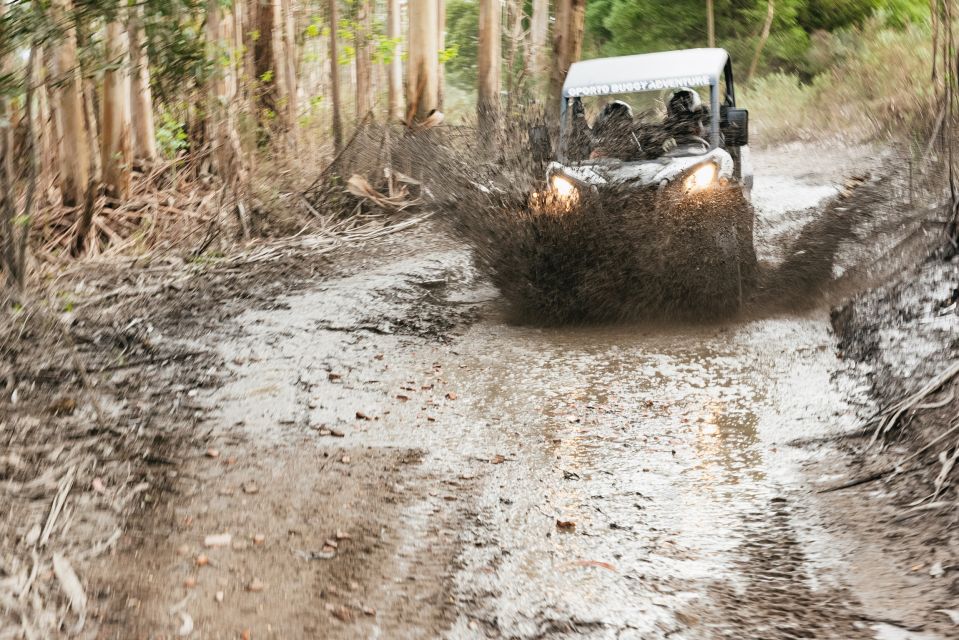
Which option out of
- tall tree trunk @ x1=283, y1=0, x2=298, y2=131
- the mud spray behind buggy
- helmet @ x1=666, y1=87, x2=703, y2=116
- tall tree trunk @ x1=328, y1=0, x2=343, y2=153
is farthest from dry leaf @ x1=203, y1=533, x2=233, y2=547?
tall tree trunk @ x1=328, y1=0, x2=343, y2=153

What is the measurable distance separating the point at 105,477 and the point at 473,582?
2069mm

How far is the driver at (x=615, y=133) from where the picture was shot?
27.2ft

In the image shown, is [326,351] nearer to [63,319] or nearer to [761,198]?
[63,319]

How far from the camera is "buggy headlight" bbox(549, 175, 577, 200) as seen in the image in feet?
25.3

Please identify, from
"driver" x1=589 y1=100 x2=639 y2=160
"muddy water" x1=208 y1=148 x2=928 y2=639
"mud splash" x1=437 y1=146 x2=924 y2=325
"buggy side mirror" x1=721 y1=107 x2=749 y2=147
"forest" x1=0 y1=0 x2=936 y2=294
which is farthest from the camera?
"driver" x1=589 y1=100 x2=639 y2=160

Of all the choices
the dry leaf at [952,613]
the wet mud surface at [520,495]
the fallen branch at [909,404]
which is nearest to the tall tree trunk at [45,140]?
the wet mud surface at [520,495]

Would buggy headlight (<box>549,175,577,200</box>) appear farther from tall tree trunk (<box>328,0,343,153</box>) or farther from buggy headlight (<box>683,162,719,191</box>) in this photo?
tall tree trunk (<box>328,0,343,153</box>)

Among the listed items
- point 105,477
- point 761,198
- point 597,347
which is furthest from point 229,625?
point 761,198

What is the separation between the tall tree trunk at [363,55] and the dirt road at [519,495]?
11005 mm

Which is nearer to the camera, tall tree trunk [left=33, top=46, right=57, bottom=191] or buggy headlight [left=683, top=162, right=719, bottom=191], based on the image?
buggy headlight [left=683, top=162, right=719, bottom=191]

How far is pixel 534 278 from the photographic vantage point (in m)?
8.02

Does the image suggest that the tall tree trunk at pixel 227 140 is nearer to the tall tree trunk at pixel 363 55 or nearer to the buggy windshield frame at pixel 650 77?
the buggy windshield frame at pixel 650 77

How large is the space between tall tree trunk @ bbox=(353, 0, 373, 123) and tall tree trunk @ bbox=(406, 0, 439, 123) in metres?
2.17

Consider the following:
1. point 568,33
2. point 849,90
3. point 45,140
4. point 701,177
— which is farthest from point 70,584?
point 849,90
